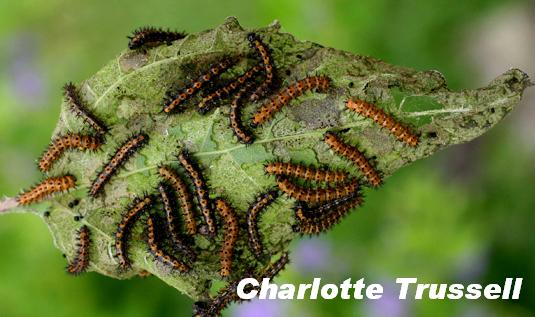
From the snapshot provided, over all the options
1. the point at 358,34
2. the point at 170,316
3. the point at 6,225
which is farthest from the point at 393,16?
the point at 6,225

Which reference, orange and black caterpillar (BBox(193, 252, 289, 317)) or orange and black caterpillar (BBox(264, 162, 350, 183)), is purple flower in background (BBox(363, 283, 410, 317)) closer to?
orange and black caterpillar (BBox(193, 252, 289, 317))

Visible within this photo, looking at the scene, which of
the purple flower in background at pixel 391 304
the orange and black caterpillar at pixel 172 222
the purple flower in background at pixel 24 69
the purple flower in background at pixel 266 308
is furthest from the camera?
the purple flower in background at pixel 24 69

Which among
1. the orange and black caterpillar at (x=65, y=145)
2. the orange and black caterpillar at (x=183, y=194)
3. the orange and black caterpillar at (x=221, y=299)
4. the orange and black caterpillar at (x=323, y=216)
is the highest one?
the orange and black caterpillar at (x=65, y=145)

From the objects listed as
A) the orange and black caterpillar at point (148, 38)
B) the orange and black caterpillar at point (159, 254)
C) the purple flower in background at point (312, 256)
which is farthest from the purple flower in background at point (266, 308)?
the orange and black caterpillar at point (148, 38)

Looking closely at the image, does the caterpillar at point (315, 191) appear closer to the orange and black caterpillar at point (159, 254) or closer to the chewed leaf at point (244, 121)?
the chewed leaf at point (244, 121)

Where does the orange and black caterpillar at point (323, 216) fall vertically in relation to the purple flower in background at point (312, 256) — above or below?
below

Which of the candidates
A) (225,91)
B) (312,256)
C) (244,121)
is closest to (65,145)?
(225,91)
